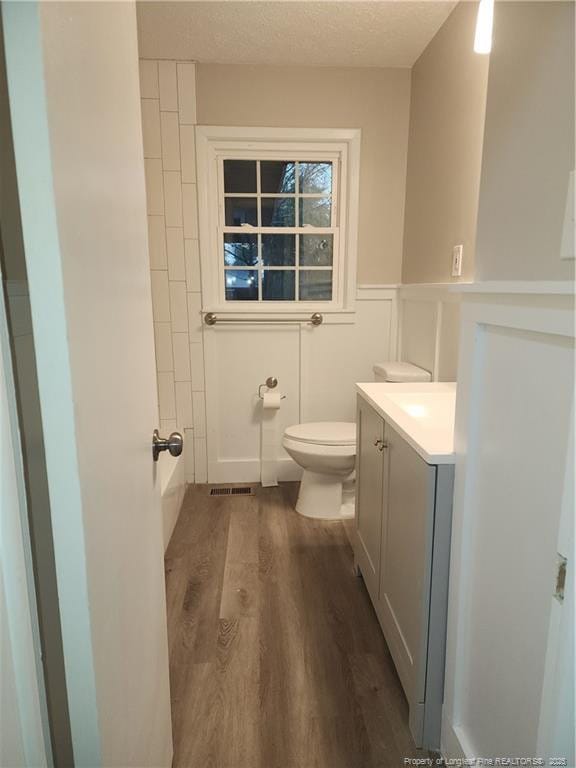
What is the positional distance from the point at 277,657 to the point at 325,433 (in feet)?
3.85

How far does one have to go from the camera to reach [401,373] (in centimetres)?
254

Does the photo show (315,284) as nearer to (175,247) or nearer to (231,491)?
(175,247)

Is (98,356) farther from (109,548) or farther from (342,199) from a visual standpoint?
(342,199)

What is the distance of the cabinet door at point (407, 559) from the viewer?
1218 mm

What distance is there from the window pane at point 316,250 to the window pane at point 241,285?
334mm

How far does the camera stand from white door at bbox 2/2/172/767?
492 mm

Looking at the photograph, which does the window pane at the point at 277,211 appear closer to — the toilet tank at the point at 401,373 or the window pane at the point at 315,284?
the window pane at the point at 315,284

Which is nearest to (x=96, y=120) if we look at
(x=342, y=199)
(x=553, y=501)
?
(x=553, y=501)

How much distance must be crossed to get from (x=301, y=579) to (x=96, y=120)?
6.24ft

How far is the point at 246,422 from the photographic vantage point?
10.1 ft

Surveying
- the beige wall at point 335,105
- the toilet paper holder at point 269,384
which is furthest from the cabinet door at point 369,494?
the beige wall at point 335,105

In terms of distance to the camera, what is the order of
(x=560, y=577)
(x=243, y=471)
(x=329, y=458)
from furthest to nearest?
(x=243, y=471) < (x=329, y=458) < (x=560, y=577)

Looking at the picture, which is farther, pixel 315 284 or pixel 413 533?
pixel 315 284

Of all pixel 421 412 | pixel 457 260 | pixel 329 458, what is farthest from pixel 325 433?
pixel 457 260
